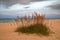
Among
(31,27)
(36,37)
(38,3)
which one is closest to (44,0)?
(38,3)

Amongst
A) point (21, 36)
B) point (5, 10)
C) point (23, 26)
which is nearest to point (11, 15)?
point (5, 10)

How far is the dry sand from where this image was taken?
140cm

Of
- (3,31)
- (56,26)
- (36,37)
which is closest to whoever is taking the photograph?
(36,37)

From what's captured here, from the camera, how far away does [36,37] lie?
1.41m

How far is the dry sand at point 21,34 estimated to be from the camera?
1.40 metres

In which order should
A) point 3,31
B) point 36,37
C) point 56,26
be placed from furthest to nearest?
1. point 56,26
2. point 3,31
3. point 36,37

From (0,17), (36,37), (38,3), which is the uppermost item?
(38,3)

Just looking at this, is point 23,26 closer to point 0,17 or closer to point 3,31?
point 3,31

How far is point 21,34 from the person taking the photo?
146 cm

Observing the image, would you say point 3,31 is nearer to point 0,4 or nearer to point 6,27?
point 6,27

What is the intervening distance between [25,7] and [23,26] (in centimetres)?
29

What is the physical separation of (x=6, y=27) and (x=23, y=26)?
0.21 meters

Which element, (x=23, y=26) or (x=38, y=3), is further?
(x=38, y=3)

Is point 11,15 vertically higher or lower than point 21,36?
higher
